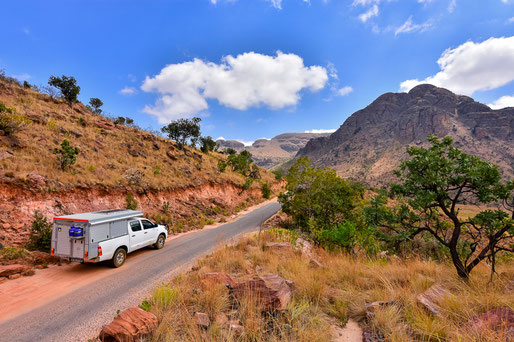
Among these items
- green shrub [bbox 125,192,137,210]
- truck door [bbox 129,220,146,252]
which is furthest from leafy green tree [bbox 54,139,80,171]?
truck door [bbox 129,220,146,252]

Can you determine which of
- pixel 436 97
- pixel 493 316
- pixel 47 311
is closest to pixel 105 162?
pixel 47 311

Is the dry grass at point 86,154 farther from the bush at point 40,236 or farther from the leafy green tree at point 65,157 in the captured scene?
the bush at point 40,236

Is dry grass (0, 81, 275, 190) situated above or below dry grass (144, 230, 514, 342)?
above

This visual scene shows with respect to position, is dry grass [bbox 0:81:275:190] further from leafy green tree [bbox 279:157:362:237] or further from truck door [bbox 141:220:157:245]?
leafy green tree [bbox 279:157:362:237]

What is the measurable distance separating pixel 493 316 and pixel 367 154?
4973 inches

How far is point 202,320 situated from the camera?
4102 millimetres

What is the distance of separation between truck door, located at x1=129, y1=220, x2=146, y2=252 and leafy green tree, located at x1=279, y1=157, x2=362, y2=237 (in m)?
9.96

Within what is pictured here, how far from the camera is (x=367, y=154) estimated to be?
377 feet

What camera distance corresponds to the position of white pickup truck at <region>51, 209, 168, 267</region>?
7.92 m

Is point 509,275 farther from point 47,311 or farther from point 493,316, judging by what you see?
point 47,311

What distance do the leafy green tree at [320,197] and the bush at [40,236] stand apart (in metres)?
13.8

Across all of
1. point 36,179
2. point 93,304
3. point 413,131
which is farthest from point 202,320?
point 413,131

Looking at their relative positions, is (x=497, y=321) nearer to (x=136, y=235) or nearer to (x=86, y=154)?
(x=136, y=235)

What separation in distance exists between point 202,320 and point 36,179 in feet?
43.3
